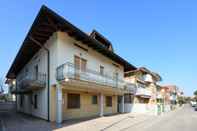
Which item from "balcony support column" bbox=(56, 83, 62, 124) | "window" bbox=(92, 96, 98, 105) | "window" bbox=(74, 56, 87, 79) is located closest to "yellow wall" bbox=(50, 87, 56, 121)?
"balcony support column" bbox=(56, 83, 62, 124)

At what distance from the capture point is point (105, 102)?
83.3 feet

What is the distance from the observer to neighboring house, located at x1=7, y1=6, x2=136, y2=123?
16.7 meters

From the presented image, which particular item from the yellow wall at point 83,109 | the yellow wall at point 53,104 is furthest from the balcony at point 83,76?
the yellow wall at point 83,109

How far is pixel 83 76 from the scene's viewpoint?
1864 cm

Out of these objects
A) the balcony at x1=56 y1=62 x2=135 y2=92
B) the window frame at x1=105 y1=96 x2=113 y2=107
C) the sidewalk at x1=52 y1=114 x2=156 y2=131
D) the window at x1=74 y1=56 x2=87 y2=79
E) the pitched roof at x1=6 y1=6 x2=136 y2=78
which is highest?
the pitched roof at x1=6 y1=6 x2=136 y2=78

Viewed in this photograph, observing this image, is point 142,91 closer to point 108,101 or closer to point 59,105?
point 108,101

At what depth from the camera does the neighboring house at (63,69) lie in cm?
1666

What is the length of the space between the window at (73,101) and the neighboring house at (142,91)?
1313 cm

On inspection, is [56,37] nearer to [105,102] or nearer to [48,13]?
[48,13]

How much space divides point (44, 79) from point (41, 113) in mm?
3161

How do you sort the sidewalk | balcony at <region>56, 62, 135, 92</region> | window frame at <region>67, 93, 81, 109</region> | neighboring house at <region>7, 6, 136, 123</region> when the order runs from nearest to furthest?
the sidewalk < balcony at <region>56, 62, 135, 92</region> < neighboring house at <region>7, 6, 136, 123</region> < window frame at <region>67, 93, 81, 109</region>

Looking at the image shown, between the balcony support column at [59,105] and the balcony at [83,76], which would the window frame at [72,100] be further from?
the balcony support column at [59,105]

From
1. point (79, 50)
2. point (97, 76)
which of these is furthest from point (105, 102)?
point (79, 50)

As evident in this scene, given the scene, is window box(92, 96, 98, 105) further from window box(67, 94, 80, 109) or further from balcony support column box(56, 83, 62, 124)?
balcony support column box(56, 83, 62, 124)
